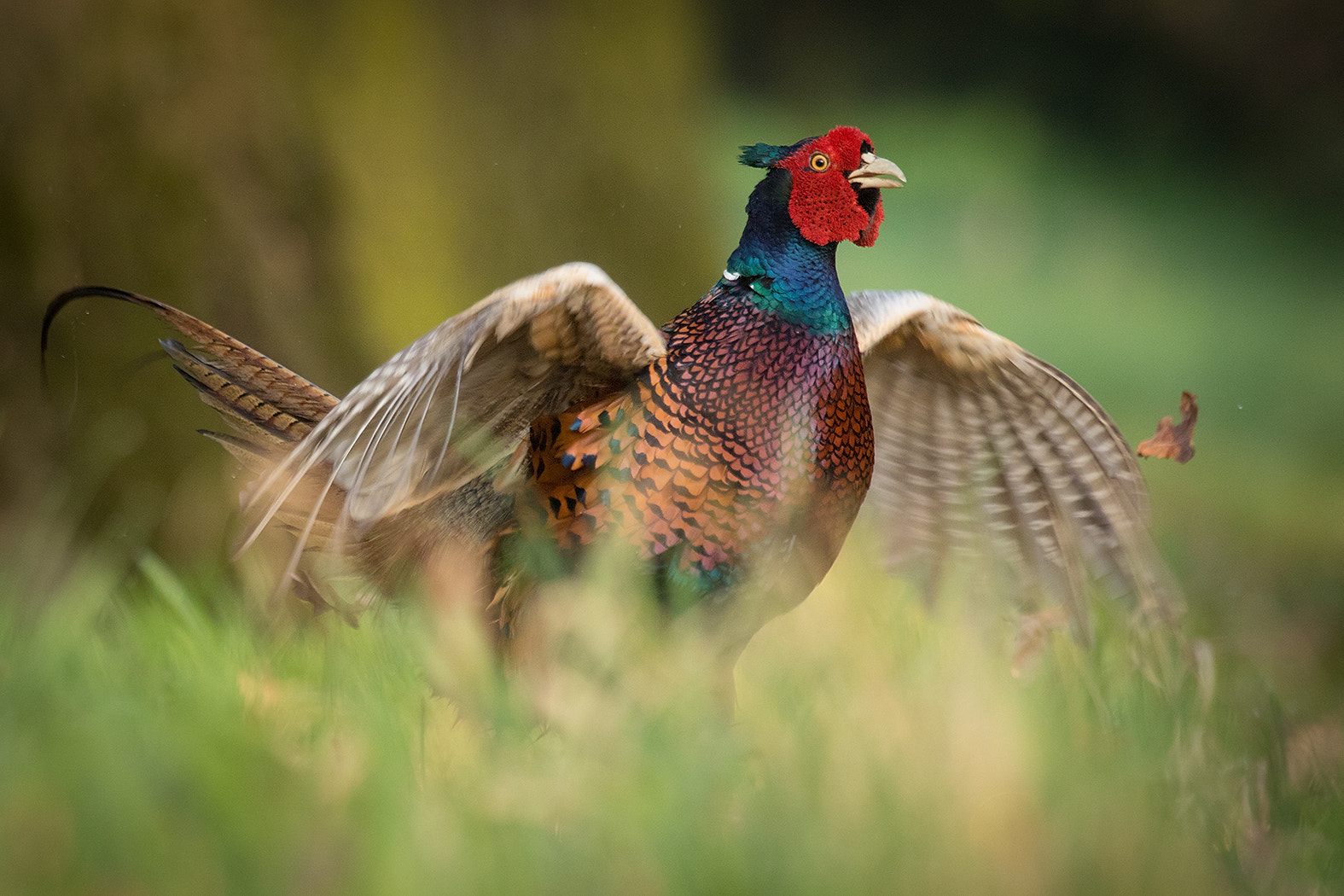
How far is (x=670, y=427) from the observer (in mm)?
2018

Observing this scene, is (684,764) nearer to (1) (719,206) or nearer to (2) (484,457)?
(2) (484,457)

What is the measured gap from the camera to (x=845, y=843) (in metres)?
1.10

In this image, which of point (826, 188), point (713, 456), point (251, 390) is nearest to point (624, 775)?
point (713, 456)

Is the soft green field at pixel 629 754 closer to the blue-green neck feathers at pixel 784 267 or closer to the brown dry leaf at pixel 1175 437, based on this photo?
the brown dry leaf at pixel 1175 437

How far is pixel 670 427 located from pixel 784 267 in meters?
0.40

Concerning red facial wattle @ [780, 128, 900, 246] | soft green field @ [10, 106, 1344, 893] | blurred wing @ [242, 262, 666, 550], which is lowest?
soft green field @ [10, 106, 1344, 893]

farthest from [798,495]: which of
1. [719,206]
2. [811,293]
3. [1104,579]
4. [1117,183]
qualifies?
[1117,183]

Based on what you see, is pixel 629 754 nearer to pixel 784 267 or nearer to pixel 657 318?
pixel 784 267

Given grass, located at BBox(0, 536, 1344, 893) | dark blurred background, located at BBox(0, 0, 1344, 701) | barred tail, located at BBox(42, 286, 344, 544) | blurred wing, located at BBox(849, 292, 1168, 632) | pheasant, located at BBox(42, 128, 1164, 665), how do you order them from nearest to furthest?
1. grass, located at BBox(0, 536, 1344, 893)
2. pheasant, located at BBox(42, 128, 1164, 665)
3. barred tail, located at BBox(42, 286, 344, 544)
4. blurred wing, located at BBox(849, 292, 1168, 632)
5. dark blurred background, located at BBox(0, 0, 1344, 701)

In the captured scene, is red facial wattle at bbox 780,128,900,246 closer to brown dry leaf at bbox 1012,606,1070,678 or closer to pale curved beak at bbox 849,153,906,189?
pale curved beak at bbox 849,153,906,189

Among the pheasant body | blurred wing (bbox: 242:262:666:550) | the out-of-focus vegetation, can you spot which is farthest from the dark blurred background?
the pheasant body

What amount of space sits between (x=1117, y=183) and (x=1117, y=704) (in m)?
4.76

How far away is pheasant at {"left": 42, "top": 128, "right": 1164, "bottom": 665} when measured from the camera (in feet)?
6.18

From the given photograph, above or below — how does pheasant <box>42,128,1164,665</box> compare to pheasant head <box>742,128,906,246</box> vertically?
below
